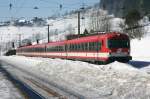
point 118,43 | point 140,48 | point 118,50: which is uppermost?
point 118,43

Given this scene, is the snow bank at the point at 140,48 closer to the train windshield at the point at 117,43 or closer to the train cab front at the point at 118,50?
the train windshield at the point at 117,43

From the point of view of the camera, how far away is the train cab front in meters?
37.3

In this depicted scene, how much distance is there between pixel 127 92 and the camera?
17.4 metres

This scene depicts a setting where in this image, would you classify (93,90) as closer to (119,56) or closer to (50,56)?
(119,56)

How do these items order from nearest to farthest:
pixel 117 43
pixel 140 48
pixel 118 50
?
pixel 118 50 < pixel 117 43 < pixel 140 48

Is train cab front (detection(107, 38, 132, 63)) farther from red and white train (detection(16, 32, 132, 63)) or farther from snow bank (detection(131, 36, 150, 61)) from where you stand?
snow bank (detection(131, 36, 150, 61))

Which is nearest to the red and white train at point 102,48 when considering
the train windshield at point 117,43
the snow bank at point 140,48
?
the train windshield at point 117,43

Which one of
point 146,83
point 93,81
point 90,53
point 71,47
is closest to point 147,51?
point 71,47

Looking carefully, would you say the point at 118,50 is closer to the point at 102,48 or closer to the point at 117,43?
the point at 117,43

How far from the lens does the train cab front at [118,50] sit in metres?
37.3

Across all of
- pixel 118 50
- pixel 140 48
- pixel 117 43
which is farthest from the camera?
pixel 140 48

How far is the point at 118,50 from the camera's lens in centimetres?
3775

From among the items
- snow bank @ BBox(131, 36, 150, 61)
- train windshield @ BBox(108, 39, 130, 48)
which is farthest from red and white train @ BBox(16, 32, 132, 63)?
snow bank @ BBox(131, 36, 150, 61)

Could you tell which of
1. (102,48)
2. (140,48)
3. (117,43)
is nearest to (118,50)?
(117,43)
